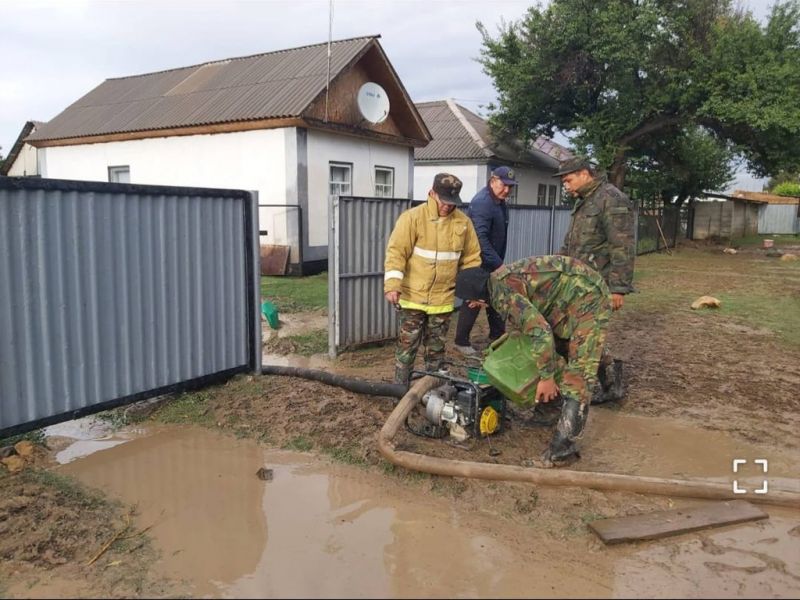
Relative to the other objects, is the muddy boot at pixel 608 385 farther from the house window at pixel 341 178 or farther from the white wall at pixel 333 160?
the house window at pixel 341 178

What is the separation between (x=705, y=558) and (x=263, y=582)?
2.09m

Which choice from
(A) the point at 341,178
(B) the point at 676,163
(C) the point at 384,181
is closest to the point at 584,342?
(A) the point at 341,178

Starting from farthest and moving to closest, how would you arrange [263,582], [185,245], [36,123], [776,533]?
[36,123]
[185,245]
[776,533]
[263,582]

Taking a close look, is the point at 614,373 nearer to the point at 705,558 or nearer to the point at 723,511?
the point at 723,511

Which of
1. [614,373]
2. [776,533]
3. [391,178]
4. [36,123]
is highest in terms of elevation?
[36,123]

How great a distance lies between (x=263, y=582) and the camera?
270cm

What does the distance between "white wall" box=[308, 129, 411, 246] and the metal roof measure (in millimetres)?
1201

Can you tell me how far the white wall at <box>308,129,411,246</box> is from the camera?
14.1 metres

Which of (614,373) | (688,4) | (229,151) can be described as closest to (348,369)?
(614,373)

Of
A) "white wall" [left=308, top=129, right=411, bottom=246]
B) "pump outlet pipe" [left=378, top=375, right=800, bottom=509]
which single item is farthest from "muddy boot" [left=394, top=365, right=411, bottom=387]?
"white wall" [left=308, top=129, right=411, bottom=246]

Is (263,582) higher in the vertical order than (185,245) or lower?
lower

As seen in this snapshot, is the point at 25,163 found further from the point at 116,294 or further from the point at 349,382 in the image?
the point at 349,382

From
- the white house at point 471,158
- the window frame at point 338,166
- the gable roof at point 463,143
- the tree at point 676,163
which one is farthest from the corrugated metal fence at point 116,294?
the tree at point 676,163

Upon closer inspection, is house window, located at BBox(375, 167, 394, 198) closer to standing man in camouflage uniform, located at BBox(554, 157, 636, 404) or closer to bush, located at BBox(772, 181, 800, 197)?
standing man in camouflage uniform, located at BBox(554, 157, 636, 404)
